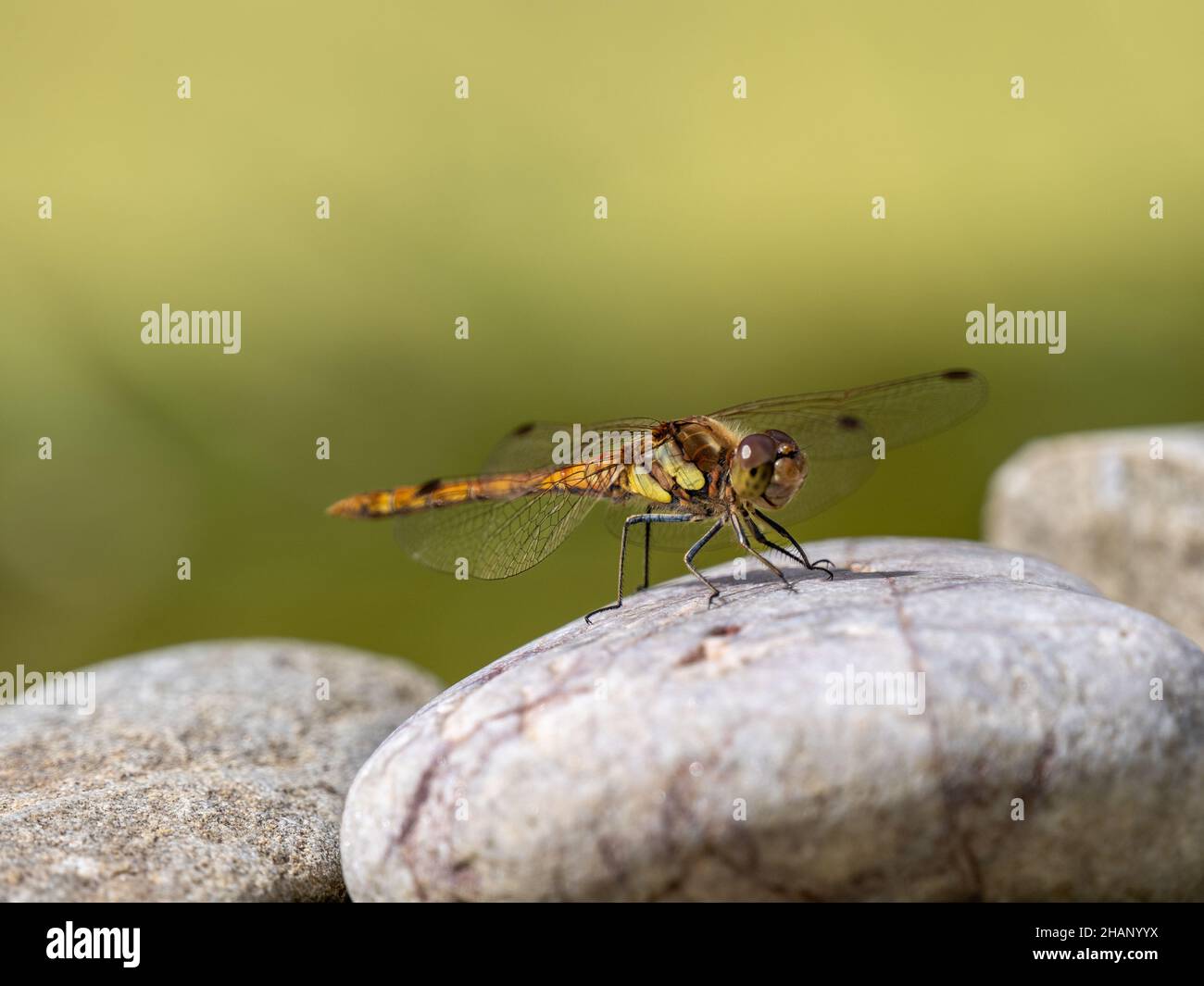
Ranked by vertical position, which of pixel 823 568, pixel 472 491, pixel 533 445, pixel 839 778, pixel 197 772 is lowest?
pixel 197 772

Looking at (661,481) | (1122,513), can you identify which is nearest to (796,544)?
(661,481)

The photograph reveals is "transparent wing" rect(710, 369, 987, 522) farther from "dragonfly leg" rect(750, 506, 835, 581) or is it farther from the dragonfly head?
the dragonfly head

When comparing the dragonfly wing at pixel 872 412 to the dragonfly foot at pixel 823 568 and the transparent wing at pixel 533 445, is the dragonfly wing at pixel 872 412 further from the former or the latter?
the transparent wing at pixel 533 445

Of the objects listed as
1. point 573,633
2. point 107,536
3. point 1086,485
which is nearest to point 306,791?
point 573,633

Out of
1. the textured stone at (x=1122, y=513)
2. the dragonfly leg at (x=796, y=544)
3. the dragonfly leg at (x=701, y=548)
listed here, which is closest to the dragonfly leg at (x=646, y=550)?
the dragonfly leg at (x=701, y=548)

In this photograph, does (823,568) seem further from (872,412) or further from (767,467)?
(872,412)

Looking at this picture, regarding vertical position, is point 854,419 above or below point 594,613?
above
